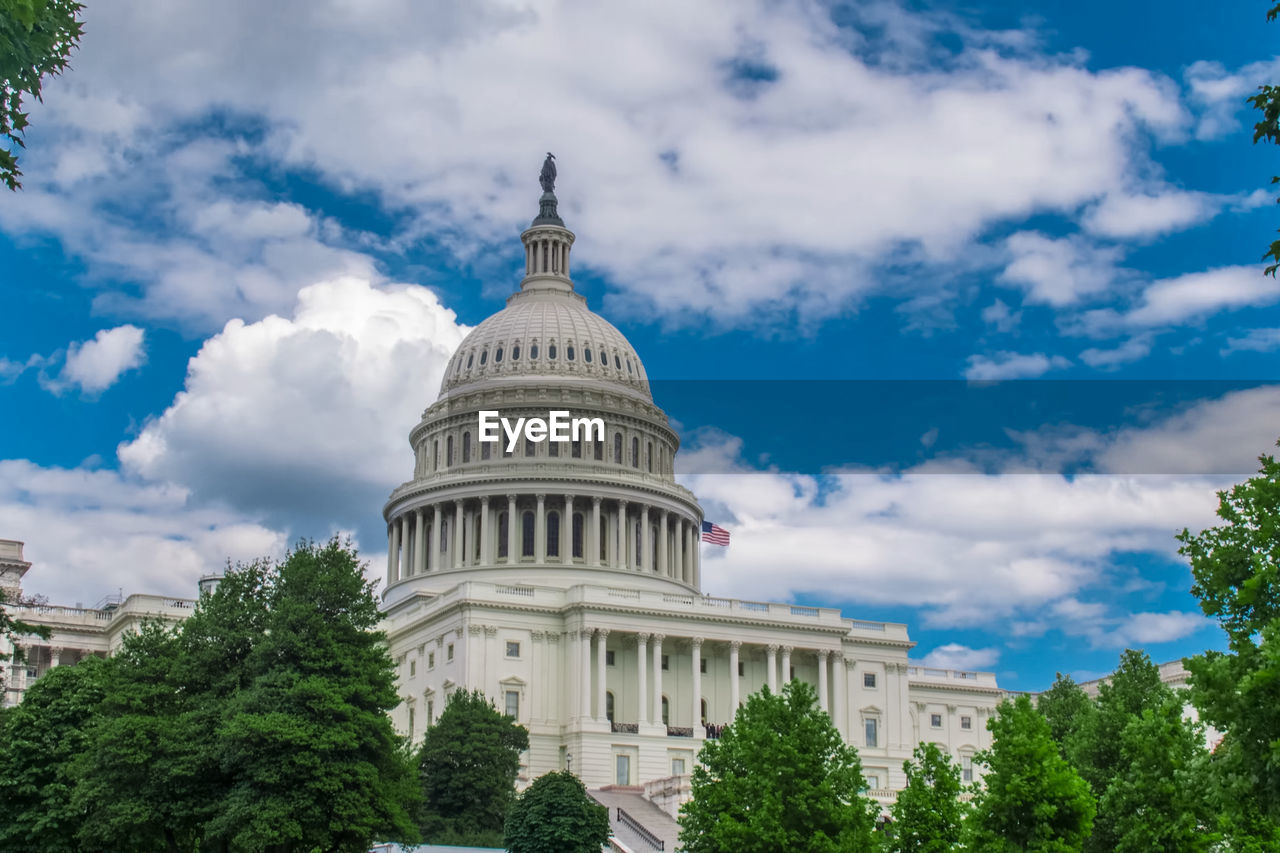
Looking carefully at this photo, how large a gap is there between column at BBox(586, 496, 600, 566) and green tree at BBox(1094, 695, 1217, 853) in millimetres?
83341

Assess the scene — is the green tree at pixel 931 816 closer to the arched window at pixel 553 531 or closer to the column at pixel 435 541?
the arched window at pixel 553 531

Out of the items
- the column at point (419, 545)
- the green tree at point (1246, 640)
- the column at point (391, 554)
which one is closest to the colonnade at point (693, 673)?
the column at point (419, 545)

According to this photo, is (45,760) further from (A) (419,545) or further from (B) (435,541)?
(A) (419,545)

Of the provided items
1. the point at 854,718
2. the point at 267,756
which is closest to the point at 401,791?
the point at 267,756

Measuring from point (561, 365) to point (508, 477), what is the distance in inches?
597

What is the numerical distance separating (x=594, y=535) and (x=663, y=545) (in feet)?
26.0

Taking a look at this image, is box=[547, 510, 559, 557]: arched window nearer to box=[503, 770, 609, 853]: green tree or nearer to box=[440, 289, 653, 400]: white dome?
box=[440, 289, 653, 400]: white dome

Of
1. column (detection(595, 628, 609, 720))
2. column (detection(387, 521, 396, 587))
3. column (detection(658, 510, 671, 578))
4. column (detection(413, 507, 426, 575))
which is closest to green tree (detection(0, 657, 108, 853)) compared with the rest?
column (detection(595, 628, 609, 720))

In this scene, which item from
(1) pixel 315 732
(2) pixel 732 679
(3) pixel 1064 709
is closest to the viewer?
(1) pixel 315 732

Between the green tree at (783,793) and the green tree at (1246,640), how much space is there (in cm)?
2436

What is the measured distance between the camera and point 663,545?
137125 mm

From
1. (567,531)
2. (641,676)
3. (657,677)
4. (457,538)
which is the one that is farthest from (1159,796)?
(457,538)

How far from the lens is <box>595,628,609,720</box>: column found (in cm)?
10900

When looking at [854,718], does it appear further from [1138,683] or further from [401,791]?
[401,791]
